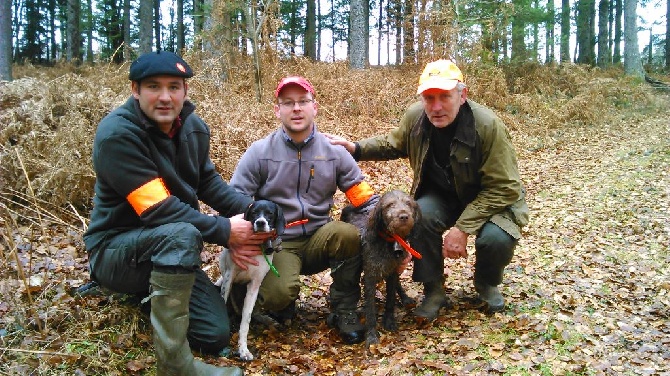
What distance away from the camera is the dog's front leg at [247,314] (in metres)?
3.79

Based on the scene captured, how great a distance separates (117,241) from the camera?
3383 mm

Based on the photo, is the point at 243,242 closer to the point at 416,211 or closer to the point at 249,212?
the point at 249,212

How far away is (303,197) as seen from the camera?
4391mm

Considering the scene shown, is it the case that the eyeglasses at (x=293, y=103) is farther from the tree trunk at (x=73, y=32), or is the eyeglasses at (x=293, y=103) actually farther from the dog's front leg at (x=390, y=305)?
the tree trunk at (x=73, y=32)

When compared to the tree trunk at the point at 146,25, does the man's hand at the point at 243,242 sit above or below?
below

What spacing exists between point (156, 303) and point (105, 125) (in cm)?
117

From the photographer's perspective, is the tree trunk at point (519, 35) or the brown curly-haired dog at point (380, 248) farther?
the tree trunk at point (519, 35)

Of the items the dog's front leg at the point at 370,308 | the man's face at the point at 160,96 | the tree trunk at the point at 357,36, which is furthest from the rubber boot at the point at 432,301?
the tree trunk at the point at 357,36

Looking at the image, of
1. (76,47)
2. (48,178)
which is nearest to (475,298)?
(48,178)

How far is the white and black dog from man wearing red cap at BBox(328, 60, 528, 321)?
4.06ft

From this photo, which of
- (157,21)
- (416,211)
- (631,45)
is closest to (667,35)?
(631,45)

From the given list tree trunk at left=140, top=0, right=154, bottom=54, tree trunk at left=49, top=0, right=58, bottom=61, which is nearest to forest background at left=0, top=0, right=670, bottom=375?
tree trunk at left=140, top=0, right=154, bottom=54

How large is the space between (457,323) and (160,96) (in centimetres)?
296

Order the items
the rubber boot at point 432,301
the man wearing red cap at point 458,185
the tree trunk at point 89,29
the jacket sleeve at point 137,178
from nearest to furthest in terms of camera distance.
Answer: the jacket sleeve at point 137,178, the man wearing red cap at point 458,185, the rubber boot at point 432,301, the tree trunk at point 89,29
